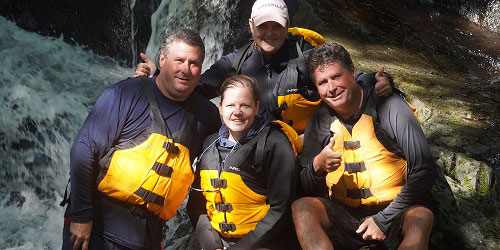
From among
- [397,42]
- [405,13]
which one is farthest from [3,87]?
[405,13]

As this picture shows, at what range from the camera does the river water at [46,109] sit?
190 inches

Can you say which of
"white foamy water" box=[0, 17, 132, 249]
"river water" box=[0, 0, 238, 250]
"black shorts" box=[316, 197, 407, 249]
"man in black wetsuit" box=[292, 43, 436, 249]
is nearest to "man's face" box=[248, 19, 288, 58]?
"man in black wetsuit" box=[292, 43, 436, 249]

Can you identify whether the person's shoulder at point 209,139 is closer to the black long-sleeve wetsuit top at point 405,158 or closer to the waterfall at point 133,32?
the black long-sleeve wetsuit top at point 405,158

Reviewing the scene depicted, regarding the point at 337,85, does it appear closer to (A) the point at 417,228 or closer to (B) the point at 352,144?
(B) the point at 352,144

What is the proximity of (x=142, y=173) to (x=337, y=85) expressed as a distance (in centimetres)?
145

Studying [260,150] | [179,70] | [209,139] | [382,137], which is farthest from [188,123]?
[382,137]

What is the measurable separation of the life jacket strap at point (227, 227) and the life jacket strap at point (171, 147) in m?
0.58

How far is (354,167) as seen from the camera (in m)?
3.27

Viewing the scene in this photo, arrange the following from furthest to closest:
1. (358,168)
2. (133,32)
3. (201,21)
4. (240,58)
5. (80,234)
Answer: (133,32) < (201,21) < (240,58) < (358,168) < (80,234)

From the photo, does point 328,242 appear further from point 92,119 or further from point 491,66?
point 491,66

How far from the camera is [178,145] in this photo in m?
3.22

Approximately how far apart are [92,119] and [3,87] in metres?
3.27

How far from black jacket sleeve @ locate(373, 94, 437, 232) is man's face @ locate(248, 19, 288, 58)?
1.16 metres

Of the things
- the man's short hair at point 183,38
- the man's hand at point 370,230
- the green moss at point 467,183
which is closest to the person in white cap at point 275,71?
the man's short hair at point 183,38
